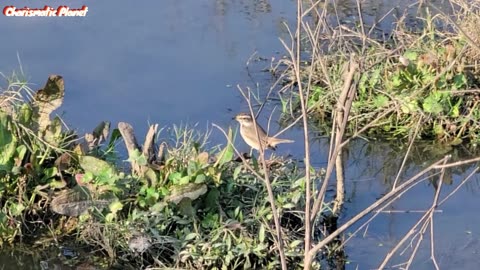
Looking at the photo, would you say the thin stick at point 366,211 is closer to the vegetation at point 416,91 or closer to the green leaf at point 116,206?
the green leaf at point 116,206

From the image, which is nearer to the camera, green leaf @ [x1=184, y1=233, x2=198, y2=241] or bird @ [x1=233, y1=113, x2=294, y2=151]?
green leaf @ [x1=184, y1=233, x2=198, y2=241]

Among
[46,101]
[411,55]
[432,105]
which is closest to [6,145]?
[46,101]

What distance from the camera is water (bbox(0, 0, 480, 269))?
417cm

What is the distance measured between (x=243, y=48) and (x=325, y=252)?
2740 millimetres

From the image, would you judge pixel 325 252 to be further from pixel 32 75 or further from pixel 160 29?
pixel 160 29

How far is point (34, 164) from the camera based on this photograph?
4.03 metres

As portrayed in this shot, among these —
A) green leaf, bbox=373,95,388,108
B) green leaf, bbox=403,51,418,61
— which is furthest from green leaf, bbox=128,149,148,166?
green leaf, bbox=403,51,418,61

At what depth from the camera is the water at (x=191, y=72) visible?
4172 mm

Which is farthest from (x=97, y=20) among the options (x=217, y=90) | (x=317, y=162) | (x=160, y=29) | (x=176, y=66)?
(x=317, y=162)

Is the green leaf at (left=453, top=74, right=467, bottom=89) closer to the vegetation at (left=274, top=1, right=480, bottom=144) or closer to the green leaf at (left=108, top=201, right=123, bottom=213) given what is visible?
the vegetation at (left=274, top=1, right=480, bottom=144)

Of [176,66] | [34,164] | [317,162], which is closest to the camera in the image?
[34,164]

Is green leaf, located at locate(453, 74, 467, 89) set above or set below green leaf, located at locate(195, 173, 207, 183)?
above

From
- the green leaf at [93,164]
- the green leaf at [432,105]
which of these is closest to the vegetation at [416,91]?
the green leaf at [432,105]

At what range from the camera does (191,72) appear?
586 cm
